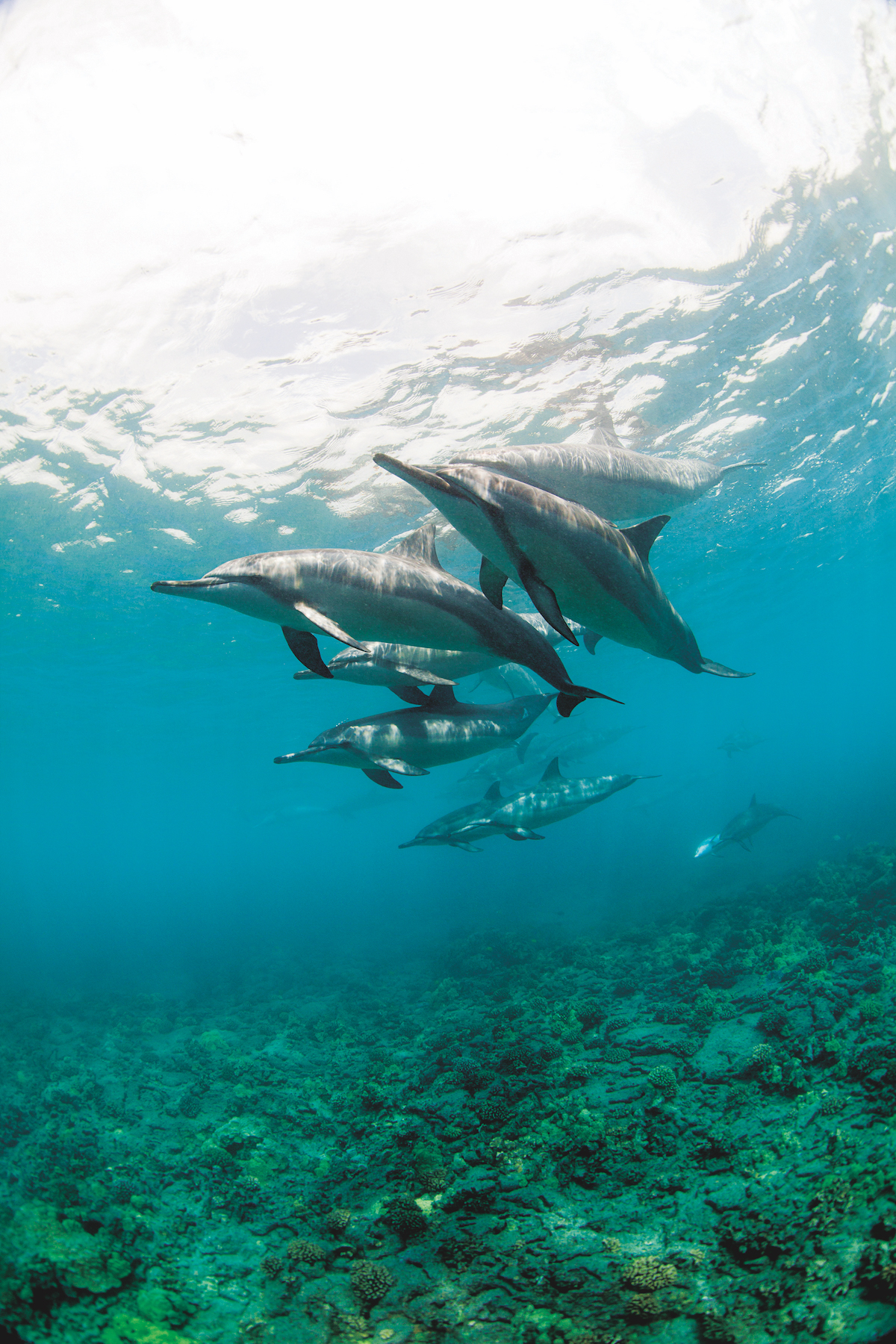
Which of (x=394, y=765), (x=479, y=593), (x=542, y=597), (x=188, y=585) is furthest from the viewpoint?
(x=394, y=765)

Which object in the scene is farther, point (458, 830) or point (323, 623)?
point (458, 830)

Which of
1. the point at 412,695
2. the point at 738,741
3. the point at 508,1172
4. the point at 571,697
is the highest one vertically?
the point at 571,697

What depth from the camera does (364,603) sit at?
11.2 ft

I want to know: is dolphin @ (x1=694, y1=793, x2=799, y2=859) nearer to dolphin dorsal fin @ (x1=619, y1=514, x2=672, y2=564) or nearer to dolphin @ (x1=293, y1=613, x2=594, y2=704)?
dolphin @ (x1=293, y1=613, x2=594, y2=704)

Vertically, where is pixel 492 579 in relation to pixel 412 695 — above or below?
above

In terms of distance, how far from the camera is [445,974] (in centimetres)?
1434

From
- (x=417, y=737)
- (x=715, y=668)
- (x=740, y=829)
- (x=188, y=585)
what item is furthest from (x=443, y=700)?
(x=740, y=829)

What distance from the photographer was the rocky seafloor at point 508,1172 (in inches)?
133

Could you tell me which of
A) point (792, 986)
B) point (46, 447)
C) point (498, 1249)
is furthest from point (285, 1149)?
point (46, 447)

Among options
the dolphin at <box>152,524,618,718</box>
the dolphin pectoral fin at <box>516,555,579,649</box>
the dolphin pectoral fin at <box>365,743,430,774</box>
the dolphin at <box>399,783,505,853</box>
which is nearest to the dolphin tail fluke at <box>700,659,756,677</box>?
the dolphin at <box>152,524,618,718</box>

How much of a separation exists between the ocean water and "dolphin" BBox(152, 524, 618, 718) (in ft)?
11.7

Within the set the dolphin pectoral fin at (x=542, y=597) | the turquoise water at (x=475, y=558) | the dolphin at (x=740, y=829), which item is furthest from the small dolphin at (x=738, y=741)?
the dolphin pectoral fin at (x=542, y=597)

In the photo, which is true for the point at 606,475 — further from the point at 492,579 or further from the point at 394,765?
the point at 394,765

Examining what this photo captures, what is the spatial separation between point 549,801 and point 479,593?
4940 mm
